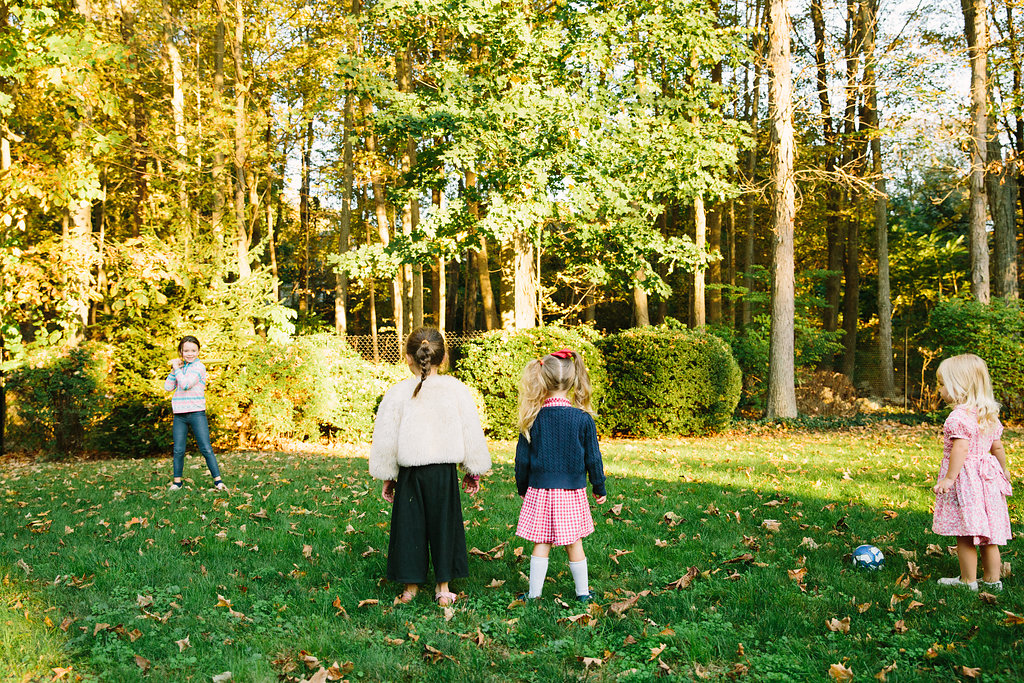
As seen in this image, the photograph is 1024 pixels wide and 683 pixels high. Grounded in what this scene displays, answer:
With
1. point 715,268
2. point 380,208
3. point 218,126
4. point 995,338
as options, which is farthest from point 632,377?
point 715,268

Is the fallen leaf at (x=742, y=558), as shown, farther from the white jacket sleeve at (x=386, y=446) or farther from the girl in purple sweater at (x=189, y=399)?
the girl in purple sweater at (x=189, y=399)

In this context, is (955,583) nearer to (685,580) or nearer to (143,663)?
(685,580)

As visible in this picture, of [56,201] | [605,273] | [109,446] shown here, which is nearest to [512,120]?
[605,273]

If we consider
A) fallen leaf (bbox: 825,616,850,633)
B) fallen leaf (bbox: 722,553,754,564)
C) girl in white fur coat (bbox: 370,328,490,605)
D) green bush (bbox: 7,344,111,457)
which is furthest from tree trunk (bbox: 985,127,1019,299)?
green bush (bbox: 7,344,111,457)

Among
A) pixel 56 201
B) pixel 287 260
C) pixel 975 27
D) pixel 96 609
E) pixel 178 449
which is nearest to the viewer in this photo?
pixel 96 609

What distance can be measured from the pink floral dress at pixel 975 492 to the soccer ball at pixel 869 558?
17.9 inches

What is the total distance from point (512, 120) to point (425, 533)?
406 inches

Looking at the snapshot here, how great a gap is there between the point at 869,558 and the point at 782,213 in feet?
39.3

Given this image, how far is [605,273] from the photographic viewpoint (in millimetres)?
15539

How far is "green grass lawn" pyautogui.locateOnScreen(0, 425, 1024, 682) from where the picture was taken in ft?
11.3

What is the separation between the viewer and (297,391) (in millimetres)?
13328

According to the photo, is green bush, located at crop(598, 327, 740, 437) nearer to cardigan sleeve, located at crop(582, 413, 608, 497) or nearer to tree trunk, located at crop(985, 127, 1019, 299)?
tree trunk, located at crop(985, 127, 1019, 299)

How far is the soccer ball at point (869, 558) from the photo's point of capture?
473 cm

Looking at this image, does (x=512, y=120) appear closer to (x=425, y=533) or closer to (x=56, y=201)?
(x=56, y=201)
